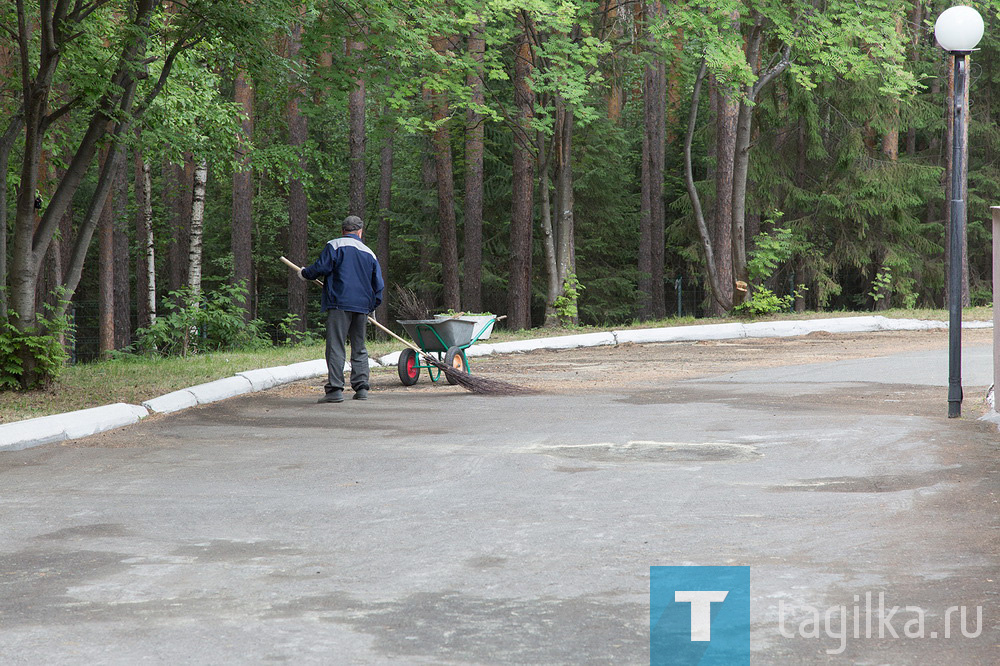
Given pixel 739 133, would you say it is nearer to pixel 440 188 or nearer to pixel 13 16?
pixel 440 188

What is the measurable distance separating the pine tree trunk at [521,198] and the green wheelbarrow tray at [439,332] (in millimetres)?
12404

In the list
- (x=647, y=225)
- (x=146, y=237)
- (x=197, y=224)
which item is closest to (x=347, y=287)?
(x=197, y=224)

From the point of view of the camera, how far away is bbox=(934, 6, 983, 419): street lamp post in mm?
10531

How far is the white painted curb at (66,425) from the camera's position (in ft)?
30.9

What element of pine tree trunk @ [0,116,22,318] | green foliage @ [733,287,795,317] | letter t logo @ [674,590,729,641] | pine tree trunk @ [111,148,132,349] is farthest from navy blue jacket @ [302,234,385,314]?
pine tree trunk @ [111,148,132,349]

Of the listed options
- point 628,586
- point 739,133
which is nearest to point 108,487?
point 628,586

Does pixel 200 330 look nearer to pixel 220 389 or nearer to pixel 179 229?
pixel 220 389

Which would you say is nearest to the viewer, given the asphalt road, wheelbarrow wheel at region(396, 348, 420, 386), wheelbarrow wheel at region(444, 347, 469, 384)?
the asphalt road

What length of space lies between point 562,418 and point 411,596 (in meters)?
6.23

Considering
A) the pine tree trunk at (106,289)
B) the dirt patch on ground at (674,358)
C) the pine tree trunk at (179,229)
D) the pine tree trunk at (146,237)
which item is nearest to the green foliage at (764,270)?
the dirt patch on ground at (674,358)

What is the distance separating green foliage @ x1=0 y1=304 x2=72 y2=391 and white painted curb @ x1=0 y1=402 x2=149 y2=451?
211 centimetres

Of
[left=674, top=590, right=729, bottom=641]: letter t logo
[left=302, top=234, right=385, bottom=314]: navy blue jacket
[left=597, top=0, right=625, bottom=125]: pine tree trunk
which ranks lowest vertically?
[left=674, top=590, right=729, bottom=641]: letter t logo

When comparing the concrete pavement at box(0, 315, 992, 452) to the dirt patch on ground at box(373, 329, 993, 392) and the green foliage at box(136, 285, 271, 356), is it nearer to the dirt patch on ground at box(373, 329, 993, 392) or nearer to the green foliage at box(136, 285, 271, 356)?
the dirt patch on ground at box(373, 329, 993, 392)

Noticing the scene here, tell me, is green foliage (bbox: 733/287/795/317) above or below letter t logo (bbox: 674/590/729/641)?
above
